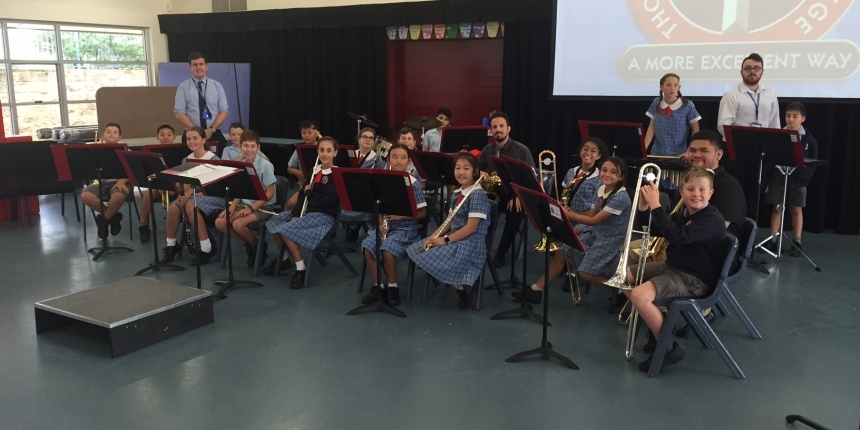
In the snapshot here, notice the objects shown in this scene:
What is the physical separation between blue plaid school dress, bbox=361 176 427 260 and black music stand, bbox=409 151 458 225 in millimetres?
470

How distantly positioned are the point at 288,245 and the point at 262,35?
Answer: 21.4 feet

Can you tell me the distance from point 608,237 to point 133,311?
3.10 metres

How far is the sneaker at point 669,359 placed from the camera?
3775mm

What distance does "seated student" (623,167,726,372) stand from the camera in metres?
3.53

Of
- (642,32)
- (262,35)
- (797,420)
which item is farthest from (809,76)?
(262,35)

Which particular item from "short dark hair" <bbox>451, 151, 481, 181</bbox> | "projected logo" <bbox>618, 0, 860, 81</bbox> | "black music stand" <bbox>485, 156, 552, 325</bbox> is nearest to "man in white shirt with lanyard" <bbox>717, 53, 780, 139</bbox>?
"projected logo" <bbox>618, 0, 860, 81</bbox>

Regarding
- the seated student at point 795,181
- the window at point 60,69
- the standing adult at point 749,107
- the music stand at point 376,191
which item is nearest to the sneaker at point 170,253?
the music stand at point 376,191

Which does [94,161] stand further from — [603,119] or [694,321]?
[603,119]

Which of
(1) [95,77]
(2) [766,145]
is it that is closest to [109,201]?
(1) [95,77]

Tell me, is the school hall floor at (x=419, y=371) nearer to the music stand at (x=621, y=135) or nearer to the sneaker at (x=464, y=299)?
the sneaker at (x=464, y=299)

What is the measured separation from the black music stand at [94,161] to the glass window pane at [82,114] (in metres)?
5.68

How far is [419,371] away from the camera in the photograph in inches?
149

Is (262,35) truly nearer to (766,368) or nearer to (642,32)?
(642,32)

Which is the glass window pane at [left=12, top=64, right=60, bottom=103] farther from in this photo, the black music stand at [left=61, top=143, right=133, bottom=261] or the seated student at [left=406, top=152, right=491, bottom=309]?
the seated student at [left=406, top=152, right=491, bottom=309]
